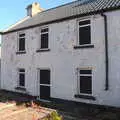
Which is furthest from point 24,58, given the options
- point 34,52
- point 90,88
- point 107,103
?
point 107,103

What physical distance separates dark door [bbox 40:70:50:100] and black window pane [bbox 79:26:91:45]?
380cm

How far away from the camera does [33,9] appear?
23953 millimetres

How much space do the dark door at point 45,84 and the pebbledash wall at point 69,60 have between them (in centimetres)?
44

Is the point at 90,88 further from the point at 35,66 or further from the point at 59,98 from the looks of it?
the point at 35,66

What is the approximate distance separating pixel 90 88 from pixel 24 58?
23.7 feet

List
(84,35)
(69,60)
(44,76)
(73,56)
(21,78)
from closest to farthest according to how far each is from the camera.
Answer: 1. (84,35)
2. (73,56)
3. (69,60)
4. (44,76)
5. (21,78)

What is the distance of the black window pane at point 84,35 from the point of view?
1464 centimetres

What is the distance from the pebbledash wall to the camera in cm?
1312

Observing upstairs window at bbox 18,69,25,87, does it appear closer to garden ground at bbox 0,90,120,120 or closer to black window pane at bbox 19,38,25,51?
black window pane at bbox 19,38,25,51

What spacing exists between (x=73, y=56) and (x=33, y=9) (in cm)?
1068

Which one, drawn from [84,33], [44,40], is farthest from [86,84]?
[44,40]

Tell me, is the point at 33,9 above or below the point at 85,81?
above

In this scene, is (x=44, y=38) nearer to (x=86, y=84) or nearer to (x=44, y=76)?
(x=44, y=76)

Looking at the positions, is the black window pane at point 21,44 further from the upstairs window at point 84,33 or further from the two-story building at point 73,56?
the upstairs window at point 84,33
